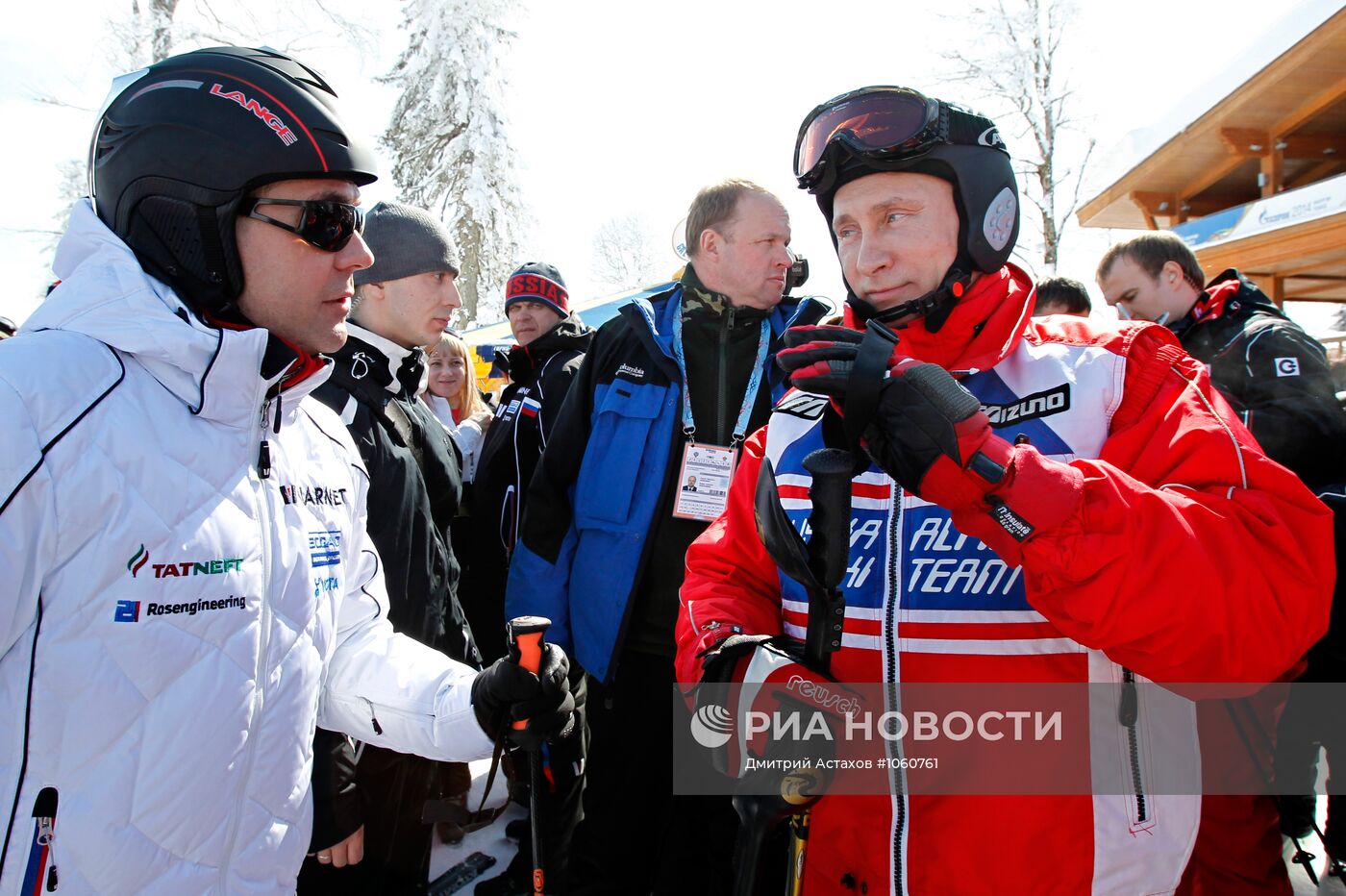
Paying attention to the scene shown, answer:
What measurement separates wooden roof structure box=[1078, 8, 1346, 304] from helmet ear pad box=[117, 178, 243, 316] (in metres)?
13.1

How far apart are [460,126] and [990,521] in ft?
76.0

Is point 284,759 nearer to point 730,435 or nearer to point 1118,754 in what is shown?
point 1118,754

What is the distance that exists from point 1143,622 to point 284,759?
155cm

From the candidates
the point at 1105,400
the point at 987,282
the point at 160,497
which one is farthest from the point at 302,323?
the point at 1105,400

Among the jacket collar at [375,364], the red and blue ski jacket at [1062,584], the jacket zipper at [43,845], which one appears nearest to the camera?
the jacket zipper at [43,845]

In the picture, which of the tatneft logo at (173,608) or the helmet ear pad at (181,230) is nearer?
the tatneft logo at (173,608)

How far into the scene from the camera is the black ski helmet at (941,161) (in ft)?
5.77

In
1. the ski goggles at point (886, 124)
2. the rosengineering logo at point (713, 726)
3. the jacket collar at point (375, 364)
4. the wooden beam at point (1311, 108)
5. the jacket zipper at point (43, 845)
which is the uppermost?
the wooden beam at point (1311, 108)

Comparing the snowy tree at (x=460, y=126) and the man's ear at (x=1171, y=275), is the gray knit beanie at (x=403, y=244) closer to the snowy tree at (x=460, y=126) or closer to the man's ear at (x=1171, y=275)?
the man's ear at (x=1171, y=275)

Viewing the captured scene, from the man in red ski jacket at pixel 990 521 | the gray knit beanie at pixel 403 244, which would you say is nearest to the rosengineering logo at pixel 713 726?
the man in red ski jacket at pixel 990 521

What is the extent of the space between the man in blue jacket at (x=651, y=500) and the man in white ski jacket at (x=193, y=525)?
1.28 meters

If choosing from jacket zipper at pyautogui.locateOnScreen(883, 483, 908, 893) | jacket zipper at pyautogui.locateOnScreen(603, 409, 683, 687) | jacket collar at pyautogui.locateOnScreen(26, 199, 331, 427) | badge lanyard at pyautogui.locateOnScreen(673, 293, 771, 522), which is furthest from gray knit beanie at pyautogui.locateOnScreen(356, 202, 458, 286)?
jacket zipper at pyautogui.locateOnScreen(883, 483, 908, 893)

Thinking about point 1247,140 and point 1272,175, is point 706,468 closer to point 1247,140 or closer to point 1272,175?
point 1272,175

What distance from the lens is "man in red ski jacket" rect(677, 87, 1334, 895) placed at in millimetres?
1279
